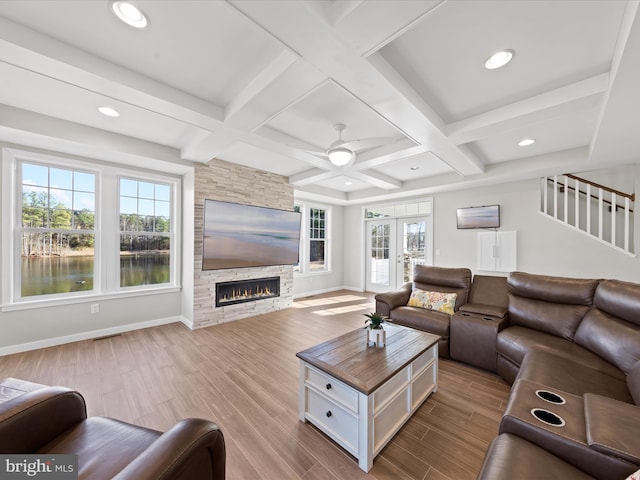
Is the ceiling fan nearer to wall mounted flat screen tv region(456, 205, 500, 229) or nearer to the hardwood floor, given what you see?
the hardwood floor

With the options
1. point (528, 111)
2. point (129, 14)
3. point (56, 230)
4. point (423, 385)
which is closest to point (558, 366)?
point (423, 385)

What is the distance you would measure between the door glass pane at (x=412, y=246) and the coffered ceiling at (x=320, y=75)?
8.65ft

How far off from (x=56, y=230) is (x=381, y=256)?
6.13 m

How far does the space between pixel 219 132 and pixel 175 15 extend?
1.31 metres

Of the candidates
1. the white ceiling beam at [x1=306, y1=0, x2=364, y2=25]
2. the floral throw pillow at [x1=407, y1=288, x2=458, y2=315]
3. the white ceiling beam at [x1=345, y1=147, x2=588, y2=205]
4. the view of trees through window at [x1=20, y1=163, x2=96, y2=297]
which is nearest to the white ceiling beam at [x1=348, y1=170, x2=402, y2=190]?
the white ceiling beam at [x1=345, y1=147, x2=588, y2=205]

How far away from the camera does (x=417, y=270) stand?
3.81 m

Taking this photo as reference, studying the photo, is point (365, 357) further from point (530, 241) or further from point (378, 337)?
point (530, 241)

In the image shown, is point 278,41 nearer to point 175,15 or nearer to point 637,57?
point 175,15

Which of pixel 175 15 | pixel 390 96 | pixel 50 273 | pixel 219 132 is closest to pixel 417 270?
pixel 390 96

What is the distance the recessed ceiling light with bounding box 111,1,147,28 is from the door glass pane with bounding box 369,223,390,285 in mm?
5807

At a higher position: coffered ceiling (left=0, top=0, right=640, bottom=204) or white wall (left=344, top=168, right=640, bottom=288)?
coffered ceiling (left=0, top=0, right=640, bottom=204)

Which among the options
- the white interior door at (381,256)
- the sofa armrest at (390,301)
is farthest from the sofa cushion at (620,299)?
the white interior door at (381,256)

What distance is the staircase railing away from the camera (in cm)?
358

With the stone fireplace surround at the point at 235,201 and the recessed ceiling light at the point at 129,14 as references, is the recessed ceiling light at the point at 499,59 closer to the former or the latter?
the recessed ceiling light at the point at 129,14
